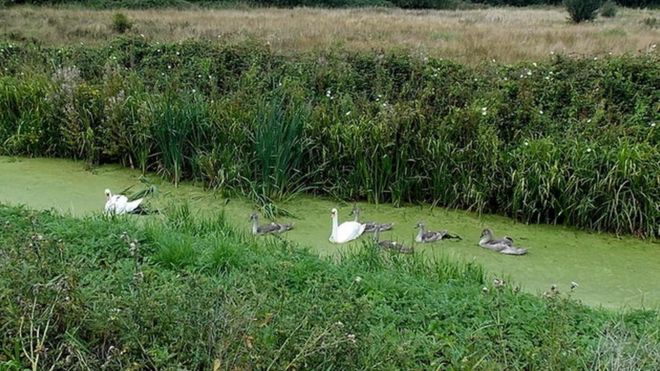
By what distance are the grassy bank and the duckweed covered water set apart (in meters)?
0.62

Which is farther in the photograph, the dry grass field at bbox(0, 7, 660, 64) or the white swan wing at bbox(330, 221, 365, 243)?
the dry grass field at bbox(0, 7, 660, 64)

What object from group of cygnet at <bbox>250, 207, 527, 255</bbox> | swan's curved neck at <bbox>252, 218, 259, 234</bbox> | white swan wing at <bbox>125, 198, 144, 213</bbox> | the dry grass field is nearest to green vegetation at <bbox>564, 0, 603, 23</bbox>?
the dry grass field

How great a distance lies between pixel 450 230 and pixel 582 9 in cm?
2331

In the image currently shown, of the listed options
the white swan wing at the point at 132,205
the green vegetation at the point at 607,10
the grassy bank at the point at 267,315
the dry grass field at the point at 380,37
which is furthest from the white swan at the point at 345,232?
the green vegetation at the point at 607,10

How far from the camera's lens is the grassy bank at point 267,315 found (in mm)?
2420

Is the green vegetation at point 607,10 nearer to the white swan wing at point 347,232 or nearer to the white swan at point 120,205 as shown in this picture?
the white swan wing at point 347,232

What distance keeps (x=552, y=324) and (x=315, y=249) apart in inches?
76.3

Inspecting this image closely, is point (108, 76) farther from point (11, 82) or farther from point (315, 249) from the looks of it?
point (315, 249)

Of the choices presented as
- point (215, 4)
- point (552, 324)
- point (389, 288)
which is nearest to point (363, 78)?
point (389, 288)

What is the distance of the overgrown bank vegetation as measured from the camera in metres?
5.36

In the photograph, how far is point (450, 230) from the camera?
5.07 meters

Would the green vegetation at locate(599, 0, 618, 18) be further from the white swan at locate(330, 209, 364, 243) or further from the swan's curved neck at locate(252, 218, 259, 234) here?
the swan's curved neck at locate(252, 218, 259, 234)

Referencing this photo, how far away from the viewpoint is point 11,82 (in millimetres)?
7363

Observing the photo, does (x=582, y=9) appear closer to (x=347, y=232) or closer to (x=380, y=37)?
(x=380, y=37)
